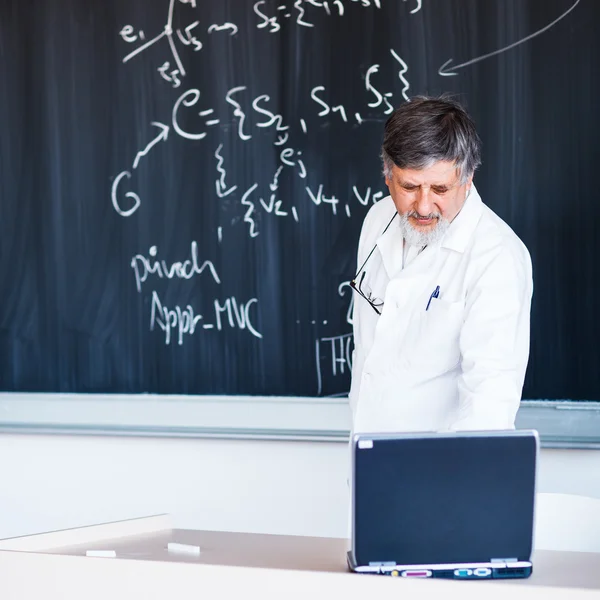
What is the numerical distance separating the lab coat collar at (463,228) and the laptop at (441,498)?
2.41 ft

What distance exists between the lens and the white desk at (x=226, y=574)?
4.34ft

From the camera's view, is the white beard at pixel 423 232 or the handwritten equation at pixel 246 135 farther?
the handwritten equation at pixel 246 135

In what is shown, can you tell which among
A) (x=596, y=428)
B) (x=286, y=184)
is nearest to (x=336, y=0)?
(x=286, y=184)

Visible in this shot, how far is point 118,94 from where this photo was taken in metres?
2.70

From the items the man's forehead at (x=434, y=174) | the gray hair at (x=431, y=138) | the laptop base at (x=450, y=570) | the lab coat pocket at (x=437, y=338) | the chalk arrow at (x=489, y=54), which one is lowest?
the laptop base at (x=450, y=570)

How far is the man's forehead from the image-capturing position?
6.08 feet

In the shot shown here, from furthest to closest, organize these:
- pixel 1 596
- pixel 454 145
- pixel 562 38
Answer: pixel 562 38 < pixel 454 145 < pixel 1 596

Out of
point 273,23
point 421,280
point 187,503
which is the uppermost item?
point 273,23

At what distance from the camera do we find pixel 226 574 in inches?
55.1

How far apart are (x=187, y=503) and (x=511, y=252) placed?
1.37 m

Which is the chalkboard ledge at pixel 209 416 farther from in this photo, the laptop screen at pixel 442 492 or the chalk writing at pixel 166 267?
the laptop screen at pixel 442 492

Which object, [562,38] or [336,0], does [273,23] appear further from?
[562,38]

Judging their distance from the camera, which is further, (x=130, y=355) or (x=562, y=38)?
(x=130, y=355)

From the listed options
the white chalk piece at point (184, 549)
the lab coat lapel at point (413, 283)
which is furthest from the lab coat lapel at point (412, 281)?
the white chalk piece at point (184, 549)
